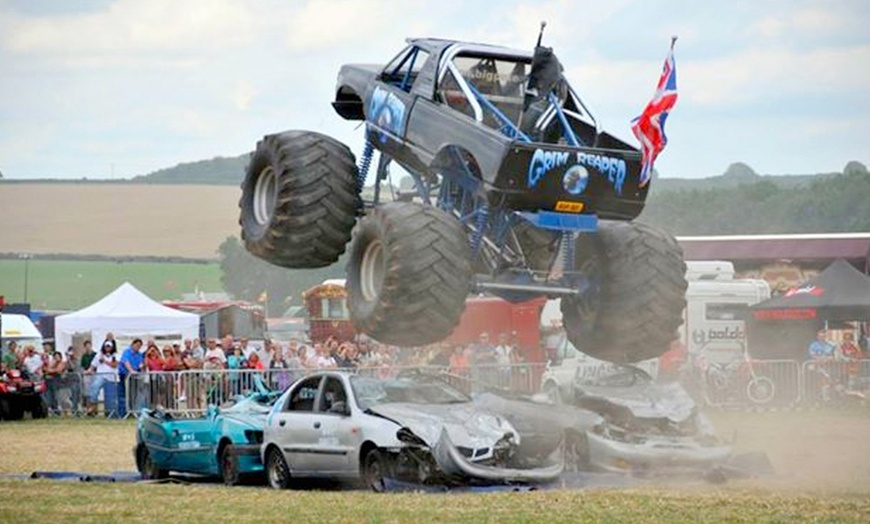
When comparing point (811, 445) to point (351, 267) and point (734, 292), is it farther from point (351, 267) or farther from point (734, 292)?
point (734, 292)

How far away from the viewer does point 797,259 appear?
158ft

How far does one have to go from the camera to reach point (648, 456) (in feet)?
67.0

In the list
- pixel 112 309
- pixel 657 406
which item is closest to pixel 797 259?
pixel 112 309

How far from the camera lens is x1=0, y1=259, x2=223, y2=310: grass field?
67562 mm

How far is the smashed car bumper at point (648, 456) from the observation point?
20.4 m

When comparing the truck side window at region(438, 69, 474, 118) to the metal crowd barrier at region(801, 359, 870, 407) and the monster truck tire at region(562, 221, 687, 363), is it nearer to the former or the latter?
the monster truck tire at region(562, 221, 687, 363)

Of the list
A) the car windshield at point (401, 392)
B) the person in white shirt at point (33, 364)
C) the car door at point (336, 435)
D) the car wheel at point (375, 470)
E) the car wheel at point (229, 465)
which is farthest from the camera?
the person in white shirt at point (33, 364)

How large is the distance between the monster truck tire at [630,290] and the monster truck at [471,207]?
0.06 ft

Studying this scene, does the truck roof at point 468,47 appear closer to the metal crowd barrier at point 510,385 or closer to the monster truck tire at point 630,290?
the monster truck tire at point 630,290

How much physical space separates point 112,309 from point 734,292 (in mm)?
15127

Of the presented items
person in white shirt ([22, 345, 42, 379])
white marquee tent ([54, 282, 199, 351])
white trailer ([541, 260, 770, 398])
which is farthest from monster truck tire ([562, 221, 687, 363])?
white marquee tent ([54, 282, 199, 351])

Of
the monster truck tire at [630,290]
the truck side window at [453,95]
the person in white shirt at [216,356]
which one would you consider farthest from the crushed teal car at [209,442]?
the person in white shirt at [216,356]

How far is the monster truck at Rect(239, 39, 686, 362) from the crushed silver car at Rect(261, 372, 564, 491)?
3.15 ft

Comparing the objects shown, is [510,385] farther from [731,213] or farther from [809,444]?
[731,213]
